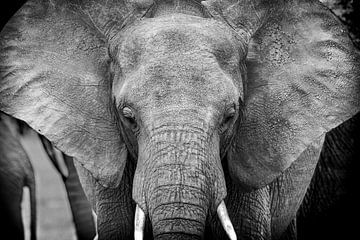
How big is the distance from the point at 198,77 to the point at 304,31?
30.4 inches

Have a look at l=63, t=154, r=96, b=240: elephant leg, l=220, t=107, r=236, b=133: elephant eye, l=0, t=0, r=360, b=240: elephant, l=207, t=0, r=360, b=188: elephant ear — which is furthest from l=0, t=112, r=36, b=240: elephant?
l=63, t=154, r=96, b=240: elephant leg

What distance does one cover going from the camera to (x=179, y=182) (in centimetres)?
394

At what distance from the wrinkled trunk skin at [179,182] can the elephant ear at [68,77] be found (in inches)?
18.2

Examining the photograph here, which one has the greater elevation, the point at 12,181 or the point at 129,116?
the point at 129,116

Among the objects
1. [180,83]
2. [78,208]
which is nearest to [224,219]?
[180,83]

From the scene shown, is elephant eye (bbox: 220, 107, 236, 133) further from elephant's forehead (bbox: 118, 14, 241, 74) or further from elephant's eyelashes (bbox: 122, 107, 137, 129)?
elephant's eyelashes (bbox: 122, 107, 137, 129)

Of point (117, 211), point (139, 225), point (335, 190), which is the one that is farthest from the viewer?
point (335, 190)

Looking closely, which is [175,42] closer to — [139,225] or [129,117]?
[129,117]

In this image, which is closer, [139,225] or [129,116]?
[139,225]

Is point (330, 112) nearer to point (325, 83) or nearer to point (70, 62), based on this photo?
point (325, 83)

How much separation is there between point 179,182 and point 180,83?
0.41 metres

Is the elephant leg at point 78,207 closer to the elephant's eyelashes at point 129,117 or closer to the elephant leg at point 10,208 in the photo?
the elephant leg at point 10,208

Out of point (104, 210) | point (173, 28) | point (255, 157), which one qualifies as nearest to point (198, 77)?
point (173, 28)

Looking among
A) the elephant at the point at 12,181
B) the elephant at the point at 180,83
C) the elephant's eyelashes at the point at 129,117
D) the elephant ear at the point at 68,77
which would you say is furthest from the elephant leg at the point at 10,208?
the elephant's eyelashes at the point at 129,117
